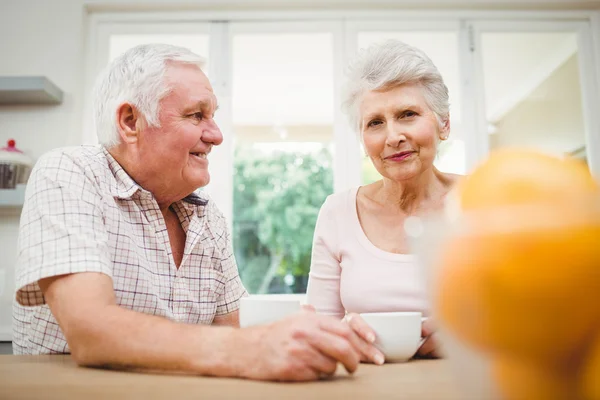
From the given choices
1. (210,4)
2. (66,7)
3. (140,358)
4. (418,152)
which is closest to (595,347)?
(140,358)

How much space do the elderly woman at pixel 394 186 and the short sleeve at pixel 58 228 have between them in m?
0.65

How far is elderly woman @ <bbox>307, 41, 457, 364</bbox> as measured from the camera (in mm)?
1286

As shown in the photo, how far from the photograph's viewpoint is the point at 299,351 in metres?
0.56

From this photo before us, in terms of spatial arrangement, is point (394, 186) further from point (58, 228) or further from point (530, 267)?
point (530, 267)

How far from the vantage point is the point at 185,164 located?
1.18 meters

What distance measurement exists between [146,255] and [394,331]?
0.60 metres

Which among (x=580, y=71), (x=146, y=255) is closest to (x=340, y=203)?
(x=146, y=255)

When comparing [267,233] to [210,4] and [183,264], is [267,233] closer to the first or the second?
[210,4]

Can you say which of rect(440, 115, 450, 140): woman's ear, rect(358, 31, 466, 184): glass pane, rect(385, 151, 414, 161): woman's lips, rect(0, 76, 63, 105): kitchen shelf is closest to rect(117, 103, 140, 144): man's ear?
rect(385, 151, 414, 161): woman's lips

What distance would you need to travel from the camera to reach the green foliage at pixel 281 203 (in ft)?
15.7

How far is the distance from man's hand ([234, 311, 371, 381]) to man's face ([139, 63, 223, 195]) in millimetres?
645

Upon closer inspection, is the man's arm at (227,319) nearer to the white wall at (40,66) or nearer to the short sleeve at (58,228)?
the short sleeve at (58,228)

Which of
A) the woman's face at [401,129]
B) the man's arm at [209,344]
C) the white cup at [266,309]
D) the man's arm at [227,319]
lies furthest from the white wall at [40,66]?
the white cup at [266,309]

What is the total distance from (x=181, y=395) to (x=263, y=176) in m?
4.67
